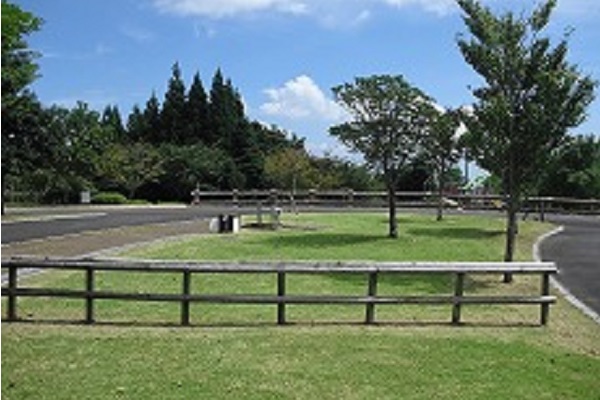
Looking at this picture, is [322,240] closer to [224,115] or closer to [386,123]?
[386,123]

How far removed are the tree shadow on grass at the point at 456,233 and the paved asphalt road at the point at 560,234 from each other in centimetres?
193

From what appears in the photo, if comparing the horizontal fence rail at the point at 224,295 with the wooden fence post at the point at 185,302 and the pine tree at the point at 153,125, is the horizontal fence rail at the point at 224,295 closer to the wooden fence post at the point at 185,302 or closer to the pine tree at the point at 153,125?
the wooden fence post at the point at 185,302

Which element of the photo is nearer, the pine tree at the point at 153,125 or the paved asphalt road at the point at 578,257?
the paved asphalt road at the point at 578,257

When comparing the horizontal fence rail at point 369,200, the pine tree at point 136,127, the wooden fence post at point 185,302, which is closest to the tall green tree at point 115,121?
the pine tree at point 136,127

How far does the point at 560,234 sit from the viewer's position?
95.9 feet

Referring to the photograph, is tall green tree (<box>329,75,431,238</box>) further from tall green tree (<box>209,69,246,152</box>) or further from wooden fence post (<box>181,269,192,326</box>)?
tall green tree (<box>209,69,246,152</box>)

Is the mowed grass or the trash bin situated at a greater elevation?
the trash bin

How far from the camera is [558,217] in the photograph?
129ft

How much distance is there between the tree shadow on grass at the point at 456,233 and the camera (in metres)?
26.8

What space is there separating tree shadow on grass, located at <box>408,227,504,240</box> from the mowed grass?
11.1 m

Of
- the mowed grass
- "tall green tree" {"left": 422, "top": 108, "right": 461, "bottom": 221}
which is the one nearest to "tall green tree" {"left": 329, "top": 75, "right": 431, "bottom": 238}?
"tall green tree" {"left": 422, "top": 108, "right": 461, "bottom": 221}

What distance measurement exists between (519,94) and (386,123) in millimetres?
10112

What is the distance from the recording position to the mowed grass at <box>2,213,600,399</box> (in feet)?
27.6

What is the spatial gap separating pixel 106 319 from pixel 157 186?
48379 millimetres
